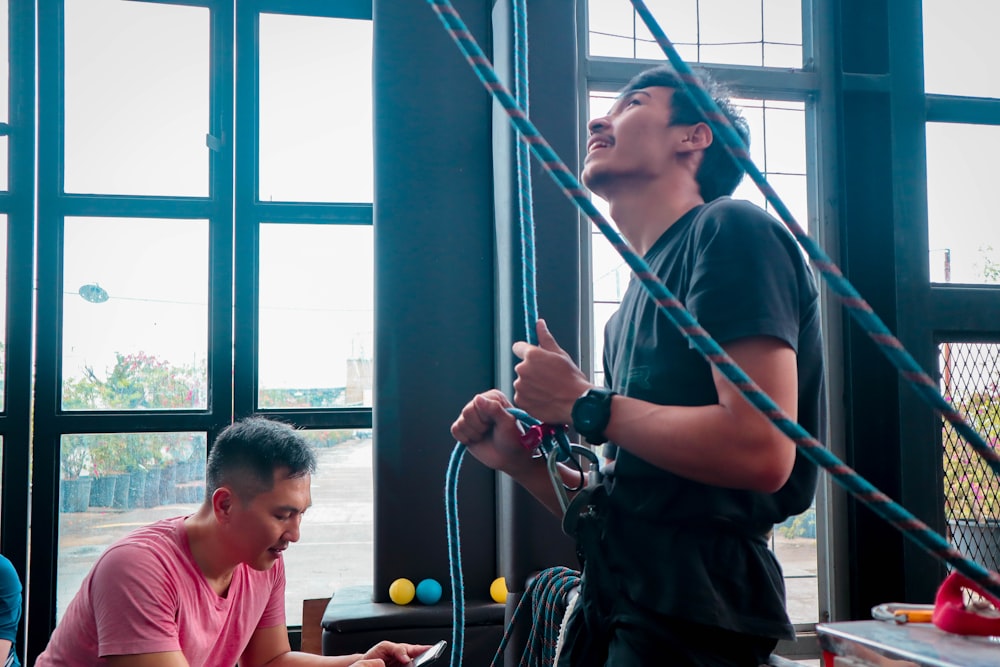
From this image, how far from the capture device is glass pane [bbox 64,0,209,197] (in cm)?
278

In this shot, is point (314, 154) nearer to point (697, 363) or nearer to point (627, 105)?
point (627, 105)

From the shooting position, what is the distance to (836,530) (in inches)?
112

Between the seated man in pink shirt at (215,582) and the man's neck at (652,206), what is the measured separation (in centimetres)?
86

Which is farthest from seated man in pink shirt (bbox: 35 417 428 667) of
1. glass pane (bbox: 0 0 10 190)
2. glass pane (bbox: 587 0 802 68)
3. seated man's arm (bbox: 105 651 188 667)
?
glass pane (bbox: 587 0 802 68)

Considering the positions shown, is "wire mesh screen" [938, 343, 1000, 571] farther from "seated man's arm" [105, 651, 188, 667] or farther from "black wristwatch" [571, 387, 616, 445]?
"seated man's arm" [105, 651, 188, 667]

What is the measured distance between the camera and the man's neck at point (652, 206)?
3.59ft

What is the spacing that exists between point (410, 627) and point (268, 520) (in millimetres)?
798

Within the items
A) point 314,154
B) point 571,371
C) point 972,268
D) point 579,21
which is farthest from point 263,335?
point 972,268

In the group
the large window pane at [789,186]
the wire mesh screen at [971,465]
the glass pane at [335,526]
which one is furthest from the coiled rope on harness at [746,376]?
the wire mesh screen at [971,465]

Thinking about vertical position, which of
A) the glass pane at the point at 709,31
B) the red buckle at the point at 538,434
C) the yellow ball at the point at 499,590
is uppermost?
the glass pane at the point at 709,31

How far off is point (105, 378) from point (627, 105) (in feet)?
7.40

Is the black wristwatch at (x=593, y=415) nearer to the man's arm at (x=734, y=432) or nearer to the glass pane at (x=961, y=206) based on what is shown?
the man's arm at (x=734, y=432)

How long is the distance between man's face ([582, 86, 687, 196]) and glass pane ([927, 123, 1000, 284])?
2248 millimetres

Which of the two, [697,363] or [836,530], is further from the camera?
[836,530]
